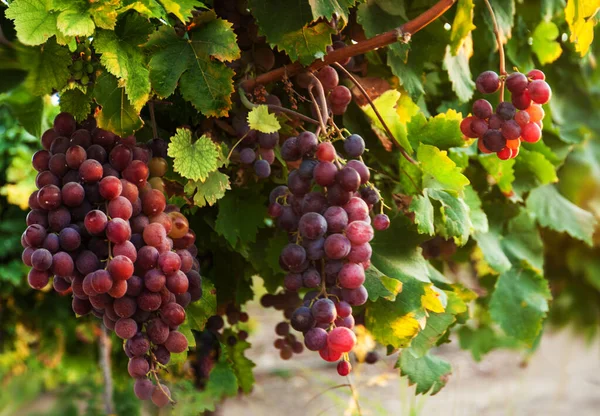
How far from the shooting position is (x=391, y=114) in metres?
0.89

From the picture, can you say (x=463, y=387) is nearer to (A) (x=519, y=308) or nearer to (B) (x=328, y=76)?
(A) (x=519, y=308)

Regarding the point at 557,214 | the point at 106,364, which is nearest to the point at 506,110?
the point at 557,214

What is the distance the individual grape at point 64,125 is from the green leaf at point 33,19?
109mm

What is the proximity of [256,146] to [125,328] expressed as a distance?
295mm

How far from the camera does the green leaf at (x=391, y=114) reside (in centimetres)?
88

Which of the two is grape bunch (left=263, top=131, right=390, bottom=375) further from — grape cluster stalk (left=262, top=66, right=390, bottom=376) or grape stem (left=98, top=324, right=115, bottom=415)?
grape stem (left=98, top=324, right=115, bottom=415)

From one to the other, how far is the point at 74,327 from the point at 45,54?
169cm

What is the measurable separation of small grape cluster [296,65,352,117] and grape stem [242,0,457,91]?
1 cm

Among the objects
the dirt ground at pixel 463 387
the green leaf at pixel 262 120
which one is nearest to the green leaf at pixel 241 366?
the green leaf at pixel 262 120

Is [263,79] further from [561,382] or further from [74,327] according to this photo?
[561,382]

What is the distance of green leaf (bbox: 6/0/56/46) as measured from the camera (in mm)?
651

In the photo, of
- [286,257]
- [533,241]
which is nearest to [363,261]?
[286,257]

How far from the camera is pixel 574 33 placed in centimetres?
85

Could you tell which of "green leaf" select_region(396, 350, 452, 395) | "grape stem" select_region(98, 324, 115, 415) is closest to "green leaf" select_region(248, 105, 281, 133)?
"green leaf" select_region(396, 350, 452, 395)
